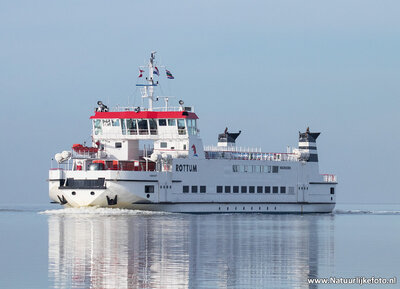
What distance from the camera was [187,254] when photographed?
→ 116ft

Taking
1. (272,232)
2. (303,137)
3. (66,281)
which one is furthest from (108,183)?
(66,281)

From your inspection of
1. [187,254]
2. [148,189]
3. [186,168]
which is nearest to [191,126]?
[186,168]

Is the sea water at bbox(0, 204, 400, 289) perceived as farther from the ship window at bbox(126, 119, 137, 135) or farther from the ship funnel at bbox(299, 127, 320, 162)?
the ship funnel at bbox(299, 127, 320, 162)

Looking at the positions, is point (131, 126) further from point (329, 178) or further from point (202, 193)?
point (329, 178)

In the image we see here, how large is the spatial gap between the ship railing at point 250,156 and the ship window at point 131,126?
6.54 m

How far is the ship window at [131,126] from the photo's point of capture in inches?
2717

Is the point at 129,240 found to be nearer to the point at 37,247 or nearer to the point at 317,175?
the point at 37,247

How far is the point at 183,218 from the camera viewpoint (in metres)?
62.1

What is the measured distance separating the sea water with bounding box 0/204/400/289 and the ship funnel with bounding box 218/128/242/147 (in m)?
20.1

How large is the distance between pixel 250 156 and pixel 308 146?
20.7ft

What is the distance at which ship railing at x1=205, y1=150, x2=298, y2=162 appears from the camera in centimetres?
7281

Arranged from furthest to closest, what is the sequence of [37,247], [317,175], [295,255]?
1. [317,175]
2. [37,247]
3. [295,255]

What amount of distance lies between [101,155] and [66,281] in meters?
41.2

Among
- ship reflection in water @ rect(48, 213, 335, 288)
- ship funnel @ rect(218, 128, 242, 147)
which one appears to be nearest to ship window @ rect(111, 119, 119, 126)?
ship funnel @ rect(218, 128, 242, 147)
